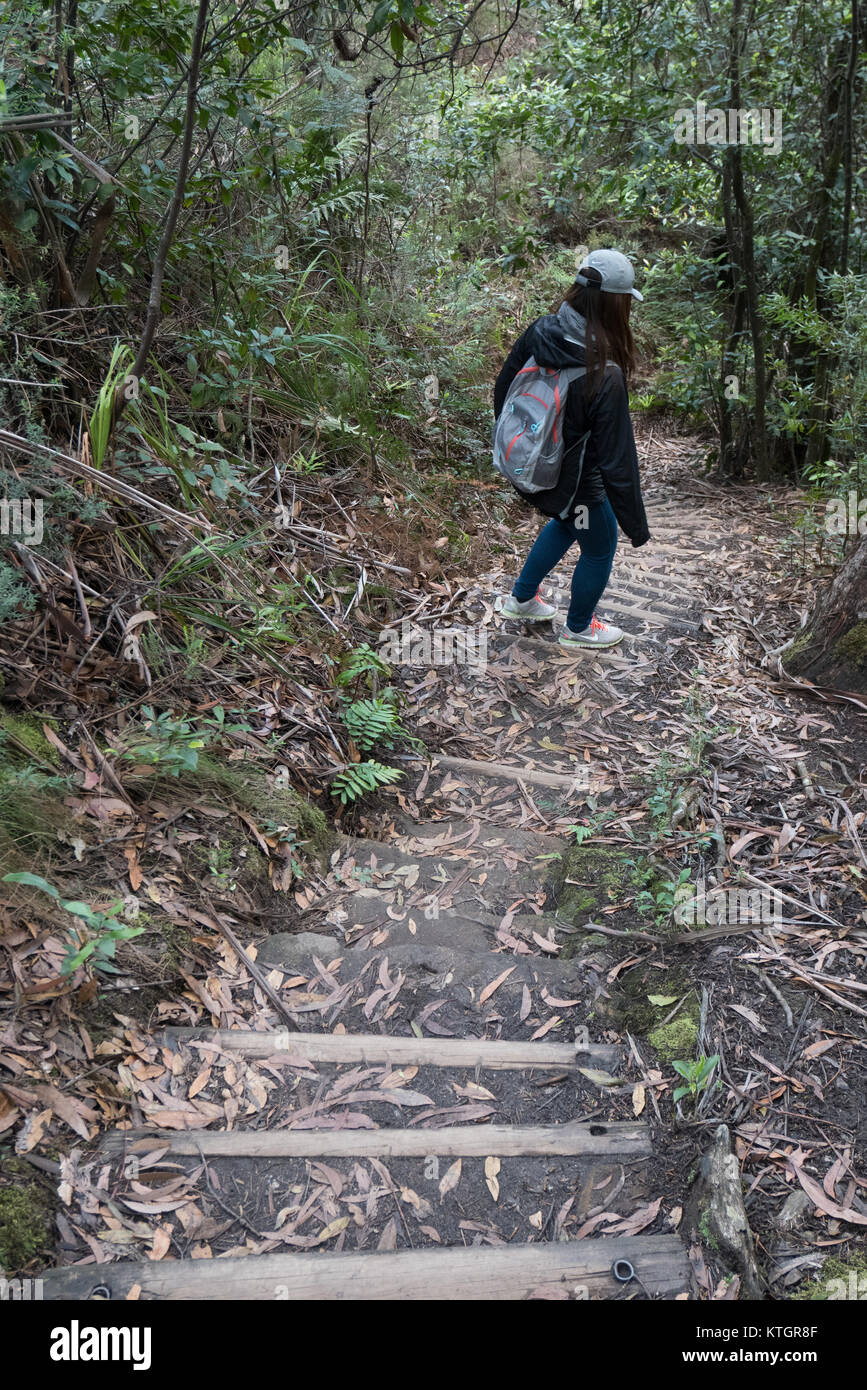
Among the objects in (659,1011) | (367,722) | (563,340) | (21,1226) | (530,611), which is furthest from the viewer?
(530,611)

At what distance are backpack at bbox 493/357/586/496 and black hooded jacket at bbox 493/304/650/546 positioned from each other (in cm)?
5

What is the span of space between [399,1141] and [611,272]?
147 inches

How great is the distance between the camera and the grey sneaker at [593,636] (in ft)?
16.9

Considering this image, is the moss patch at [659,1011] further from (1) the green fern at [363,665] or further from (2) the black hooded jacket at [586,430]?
(2) the black hooded jacket at [586,430]

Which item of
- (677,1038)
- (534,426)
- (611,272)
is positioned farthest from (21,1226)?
(611,272)

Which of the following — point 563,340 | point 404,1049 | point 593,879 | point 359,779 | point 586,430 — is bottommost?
point 404,1049

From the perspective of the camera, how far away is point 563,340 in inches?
167

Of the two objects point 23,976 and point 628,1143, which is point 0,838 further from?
point 628,1143

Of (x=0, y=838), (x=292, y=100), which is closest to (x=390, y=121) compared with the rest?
(x=292, y=100)

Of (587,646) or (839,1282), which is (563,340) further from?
(839,1282)

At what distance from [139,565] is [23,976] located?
6.11 feet

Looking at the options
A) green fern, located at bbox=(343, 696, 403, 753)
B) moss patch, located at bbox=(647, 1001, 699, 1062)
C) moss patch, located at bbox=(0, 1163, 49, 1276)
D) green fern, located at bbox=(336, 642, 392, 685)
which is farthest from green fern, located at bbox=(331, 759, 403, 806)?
moss patch, located at bbox=(0, 1163, 49, 1276)

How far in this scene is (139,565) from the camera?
3.63 m
